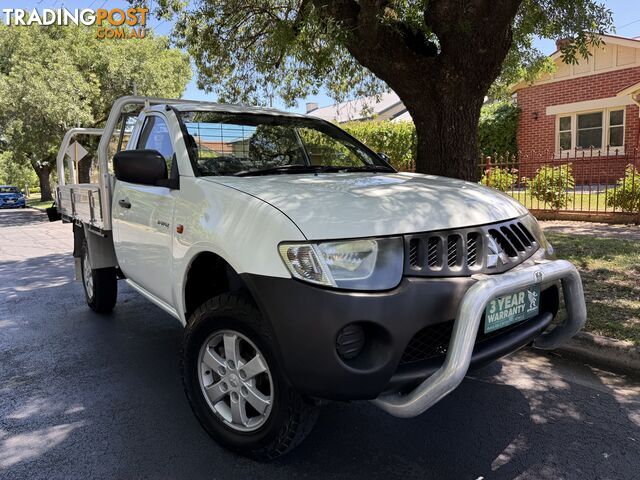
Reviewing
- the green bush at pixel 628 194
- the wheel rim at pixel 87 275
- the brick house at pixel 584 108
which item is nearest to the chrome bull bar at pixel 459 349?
the wheel rim at pixel 87 275

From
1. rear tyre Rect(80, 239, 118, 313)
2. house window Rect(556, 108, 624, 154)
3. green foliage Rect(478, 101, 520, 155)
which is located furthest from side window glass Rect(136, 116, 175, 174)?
green foliage Rect(478, 101, 520, 155)

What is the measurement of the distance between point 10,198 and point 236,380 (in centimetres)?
3538

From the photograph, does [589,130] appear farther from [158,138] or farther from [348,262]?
[348,262]

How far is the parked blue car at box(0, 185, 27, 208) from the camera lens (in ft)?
105

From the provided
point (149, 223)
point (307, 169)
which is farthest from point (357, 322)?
point (149, 223)

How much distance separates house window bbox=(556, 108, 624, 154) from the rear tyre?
1440 cm

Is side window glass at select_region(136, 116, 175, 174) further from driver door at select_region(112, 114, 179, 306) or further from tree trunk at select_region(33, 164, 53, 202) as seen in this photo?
tree trunk at select_region(33, 164, 53, 202)

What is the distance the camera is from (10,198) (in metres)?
32.4

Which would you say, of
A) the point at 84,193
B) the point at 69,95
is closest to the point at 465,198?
the point at 84,193

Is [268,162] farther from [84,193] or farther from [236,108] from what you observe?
[84,193]

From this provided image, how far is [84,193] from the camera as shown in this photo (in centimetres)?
489

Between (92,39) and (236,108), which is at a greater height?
(92,39)

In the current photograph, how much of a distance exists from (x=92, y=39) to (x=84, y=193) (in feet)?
71.0

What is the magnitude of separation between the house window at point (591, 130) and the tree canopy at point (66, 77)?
14.2 m
